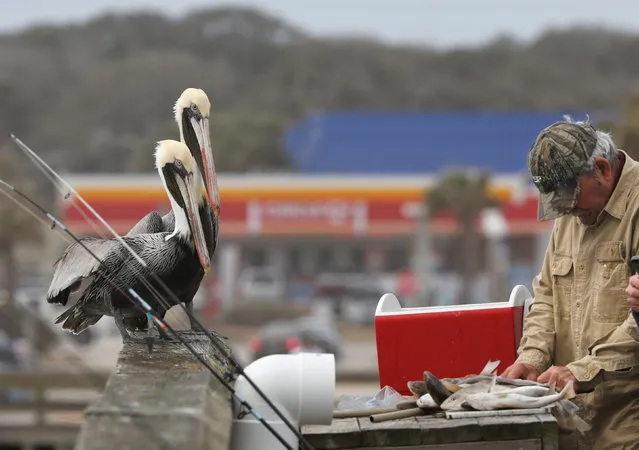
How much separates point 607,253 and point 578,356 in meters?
0.41

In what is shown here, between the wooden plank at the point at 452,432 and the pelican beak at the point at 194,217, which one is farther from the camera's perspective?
the pelican beak at the point at 194,217

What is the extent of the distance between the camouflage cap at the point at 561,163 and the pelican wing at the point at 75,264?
72.4 inches

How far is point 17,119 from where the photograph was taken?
318 feet

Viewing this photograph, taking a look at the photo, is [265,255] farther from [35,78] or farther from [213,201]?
[35,78]

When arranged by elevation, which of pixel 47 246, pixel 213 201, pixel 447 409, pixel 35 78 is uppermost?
pixel 35 78

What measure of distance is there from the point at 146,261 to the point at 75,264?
32 cm

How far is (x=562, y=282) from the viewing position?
200 inches

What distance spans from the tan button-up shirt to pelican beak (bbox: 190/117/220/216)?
162cm

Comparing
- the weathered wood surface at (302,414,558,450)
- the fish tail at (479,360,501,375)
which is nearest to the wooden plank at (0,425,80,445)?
the fish tail at (479,360,501,375)

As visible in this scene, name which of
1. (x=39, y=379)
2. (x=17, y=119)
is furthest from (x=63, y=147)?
(x=39, y=379)

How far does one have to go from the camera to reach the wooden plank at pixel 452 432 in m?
4.20

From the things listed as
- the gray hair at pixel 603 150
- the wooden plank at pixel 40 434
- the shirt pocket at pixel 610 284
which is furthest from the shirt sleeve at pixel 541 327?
the wooden plank at pixel 40 434

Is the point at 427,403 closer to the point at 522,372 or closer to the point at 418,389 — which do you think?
the point at 418,389

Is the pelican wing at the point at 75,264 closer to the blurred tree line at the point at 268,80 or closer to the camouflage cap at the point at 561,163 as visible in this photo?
the camouflage cap at the point at 561,163
